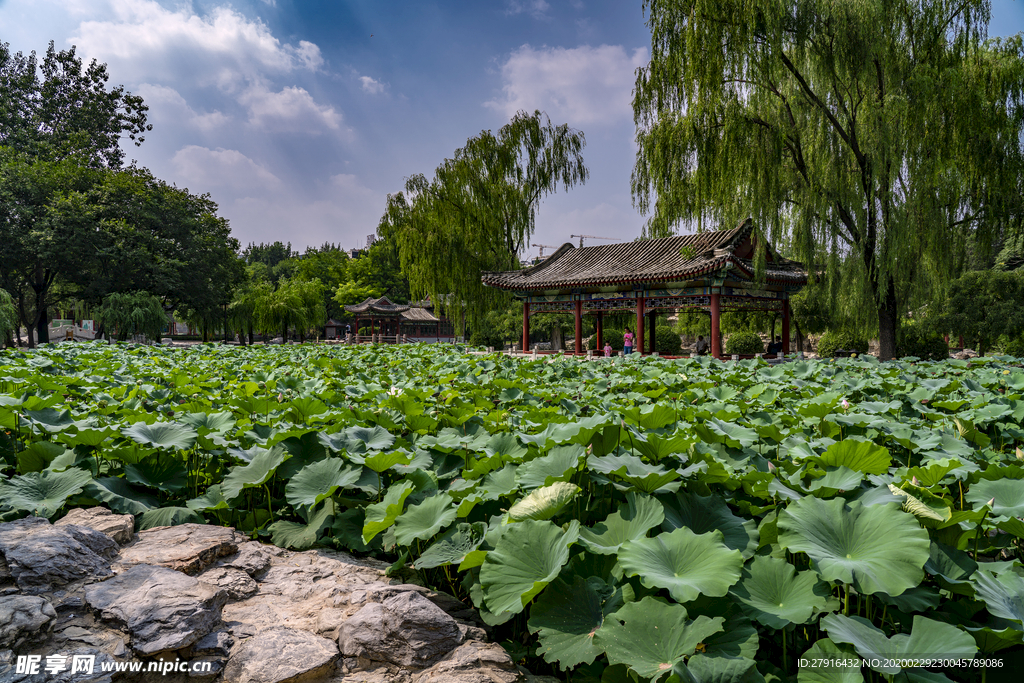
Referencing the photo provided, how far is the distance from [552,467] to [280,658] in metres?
0.81

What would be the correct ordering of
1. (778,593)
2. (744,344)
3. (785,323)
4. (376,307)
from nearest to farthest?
(778,593), (785,323), (744,344), (376,307)

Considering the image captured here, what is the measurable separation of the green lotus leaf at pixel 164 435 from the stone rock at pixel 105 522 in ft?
0.94

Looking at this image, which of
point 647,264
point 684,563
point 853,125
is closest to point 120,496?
point 684,563

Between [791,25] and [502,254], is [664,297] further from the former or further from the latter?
[502,254]

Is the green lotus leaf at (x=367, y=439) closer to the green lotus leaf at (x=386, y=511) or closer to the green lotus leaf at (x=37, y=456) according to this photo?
the green lotus leaf at (x=386, y=511)

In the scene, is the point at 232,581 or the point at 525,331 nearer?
the point at 232,581

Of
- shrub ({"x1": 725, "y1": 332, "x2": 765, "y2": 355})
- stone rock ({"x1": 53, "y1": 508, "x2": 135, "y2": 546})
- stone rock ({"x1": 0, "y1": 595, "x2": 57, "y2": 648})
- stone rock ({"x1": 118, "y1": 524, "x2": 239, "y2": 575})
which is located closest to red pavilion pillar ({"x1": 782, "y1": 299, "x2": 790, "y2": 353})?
shrub ({"x1": 725, "y1": 332, "x2": 765, "y2": 355})

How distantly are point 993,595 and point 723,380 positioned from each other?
3841 mm

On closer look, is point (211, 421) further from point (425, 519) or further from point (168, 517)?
point (425, 519)

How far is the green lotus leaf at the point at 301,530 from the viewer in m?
1.81

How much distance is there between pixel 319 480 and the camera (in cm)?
184

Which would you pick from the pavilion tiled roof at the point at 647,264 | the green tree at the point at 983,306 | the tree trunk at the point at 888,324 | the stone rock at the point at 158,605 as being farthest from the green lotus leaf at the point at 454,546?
the green tree at the point at 983,306

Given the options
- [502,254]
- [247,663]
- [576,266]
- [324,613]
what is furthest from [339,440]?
[502,254]

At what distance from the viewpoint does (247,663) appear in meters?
1.23
